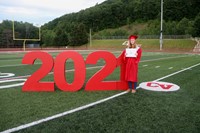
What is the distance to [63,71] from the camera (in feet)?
18.4

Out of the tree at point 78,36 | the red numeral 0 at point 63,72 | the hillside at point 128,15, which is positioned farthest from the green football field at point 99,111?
the hillside at point 128,15

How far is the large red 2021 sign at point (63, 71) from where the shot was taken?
18.3 ft

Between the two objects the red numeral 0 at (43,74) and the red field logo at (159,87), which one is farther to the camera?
the red field logo at (159,87)

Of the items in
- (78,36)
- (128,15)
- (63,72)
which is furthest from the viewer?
(128,15)

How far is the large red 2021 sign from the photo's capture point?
5590 millimetres

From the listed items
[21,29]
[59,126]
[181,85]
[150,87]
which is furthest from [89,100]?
[21,29]

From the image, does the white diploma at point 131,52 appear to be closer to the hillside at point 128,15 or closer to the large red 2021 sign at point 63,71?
the large red 2021 sign at point 63,71

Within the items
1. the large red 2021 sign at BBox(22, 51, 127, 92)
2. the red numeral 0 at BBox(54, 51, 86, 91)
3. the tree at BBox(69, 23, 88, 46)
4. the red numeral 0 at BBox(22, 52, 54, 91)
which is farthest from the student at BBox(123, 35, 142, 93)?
the tree at BBox(69, 23, 88, 46)

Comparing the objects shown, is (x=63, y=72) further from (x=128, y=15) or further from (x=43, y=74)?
(x=128, y=15)

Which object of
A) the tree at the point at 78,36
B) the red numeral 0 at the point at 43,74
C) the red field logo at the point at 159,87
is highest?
the tree at the point at 78,36

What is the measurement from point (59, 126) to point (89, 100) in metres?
1.50

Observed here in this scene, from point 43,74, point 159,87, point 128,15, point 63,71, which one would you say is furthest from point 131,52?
point 128,15

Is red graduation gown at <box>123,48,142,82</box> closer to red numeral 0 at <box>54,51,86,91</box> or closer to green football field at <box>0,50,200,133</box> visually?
green football field at <box>0,50,200,133</box>

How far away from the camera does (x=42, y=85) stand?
221 inches
